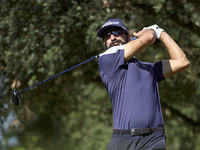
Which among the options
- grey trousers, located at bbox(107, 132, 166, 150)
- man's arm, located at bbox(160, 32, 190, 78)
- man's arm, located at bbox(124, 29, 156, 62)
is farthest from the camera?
man's arm, located at bbox(160, 32, 190, 78)

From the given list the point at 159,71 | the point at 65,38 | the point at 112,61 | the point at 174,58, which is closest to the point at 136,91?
the point at 112,61

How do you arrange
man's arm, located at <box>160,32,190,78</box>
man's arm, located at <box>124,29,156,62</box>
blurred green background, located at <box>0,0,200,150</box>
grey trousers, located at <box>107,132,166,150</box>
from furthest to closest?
blurred green background, located at <box>0,0,200,150</box> < man's arm, located at <box>160,32,190,78</box> < man's arm, located at <box>124,29,156,62</box> < grey trousers, located at <box>107,132,166,150</box>

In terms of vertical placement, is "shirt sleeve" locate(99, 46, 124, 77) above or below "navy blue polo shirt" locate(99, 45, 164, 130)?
above

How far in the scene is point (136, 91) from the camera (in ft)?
10.8

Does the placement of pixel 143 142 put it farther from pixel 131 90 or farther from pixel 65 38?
pixel 65 38

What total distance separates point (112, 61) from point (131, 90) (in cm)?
39

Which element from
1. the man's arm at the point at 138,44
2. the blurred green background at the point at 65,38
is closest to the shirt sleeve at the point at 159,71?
the man's arm at the point at 138,44

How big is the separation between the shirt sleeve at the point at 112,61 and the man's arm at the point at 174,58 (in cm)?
52

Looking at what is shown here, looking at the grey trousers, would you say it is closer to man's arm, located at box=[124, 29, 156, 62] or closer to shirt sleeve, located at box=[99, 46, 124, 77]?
shirt sleeve, located at box=[99, 46, 124, 77]

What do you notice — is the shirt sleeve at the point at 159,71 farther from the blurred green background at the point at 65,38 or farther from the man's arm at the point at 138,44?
the blurred green background at the point at 65,38

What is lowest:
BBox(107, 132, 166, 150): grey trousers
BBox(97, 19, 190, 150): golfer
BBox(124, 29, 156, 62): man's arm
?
BBox(107, 132, 166, 150): grey trousers

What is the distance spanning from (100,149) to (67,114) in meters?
2.29

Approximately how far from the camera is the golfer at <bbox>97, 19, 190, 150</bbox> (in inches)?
127

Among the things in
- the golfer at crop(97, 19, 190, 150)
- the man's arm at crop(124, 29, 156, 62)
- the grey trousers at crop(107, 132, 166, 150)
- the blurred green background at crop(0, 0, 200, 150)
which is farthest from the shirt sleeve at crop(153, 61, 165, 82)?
the blurred green background at crop(0, 0, 200, 150)
